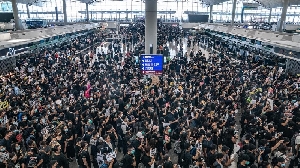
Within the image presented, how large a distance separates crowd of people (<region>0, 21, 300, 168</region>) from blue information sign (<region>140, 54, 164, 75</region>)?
1.97ft

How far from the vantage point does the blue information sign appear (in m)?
14.8

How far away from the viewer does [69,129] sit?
28.0 feet

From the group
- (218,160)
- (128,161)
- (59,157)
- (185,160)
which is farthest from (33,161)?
(218,160)

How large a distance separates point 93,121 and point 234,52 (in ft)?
66.2

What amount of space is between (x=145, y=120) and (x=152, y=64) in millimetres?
6539

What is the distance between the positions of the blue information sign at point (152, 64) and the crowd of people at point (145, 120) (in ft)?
1.97

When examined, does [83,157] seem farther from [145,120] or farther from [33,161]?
[145,120]

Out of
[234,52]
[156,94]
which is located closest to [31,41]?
[156,94]

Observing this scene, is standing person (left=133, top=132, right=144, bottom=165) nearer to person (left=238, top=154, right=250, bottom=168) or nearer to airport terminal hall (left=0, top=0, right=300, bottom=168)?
airport terminal hall (left=0, top=0, right=300, bottom=168)

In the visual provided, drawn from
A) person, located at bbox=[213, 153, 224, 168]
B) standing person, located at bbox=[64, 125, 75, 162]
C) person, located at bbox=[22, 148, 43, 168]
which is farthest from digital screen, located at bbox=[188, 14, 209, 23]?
person, located at bbox=[22, 148, 43, 168]

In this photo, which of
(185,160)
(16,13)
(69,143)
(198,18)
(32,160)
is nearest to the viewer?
(32,160)

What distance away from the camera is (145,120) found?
8.73 m

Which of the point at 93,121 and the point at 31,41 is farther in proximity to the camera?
the point at 31,41

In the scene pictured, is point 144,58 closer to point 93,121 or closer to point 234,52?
point 93,121
